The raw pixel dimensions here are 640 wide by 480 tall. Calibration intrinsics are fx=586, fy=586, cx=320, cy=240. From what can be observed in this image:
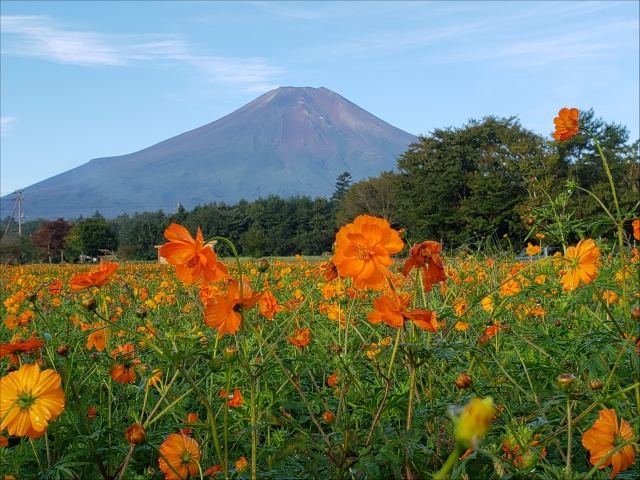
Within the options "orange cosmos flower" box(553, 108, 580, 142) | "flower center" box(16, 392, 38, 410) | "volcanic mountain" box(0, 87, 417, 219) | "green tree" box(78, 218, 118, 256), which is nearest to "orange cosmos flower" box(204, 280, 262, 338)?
"flower center" box(16, 392, 38, 410)

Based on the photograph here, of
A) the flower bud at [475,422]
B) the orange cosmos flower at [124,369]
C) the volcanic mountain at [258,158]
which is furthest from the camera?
the volcanic mountain at [258,158]

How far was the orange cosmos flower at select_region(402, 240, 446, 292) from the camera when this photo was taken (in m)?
1.01

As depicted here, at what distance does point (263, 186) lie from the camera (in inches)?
5359

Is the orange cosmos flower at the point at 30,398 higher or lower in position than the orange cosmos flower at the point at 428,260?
lower

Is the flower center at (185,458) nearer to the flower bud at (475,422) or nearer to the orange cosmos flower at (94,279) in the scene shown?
the orange cosmos flower at (94,279)

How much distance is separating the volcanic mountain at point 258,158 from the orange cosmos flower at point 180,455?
438 ft

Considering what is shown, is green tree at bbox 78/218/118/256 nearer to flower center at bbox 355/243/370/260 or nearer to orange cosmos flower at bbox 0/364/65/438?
orange cosmos flower at bbox 0/364/65/438

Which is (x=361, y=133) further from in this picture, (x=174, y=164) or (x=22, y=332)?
(x=22, y=332)

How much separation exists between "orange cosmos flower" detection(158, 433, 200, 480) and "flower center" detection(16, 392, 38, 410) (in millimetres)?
224

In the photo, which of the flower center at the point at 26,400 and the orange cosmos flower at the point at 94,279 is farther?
the orange cosmos flower at the point at 94,279

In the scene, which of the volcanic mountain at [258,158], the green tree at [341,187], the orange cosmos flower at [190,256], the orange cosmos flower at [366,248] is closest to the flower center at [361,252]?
the orange cosmos flower at [366,248]

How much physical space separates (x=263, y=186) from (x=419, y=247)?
447 feet

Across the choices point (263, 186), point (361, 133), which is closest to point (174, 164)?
point (263, 186)

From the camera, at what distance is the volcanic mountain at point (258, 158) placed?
138 metres
